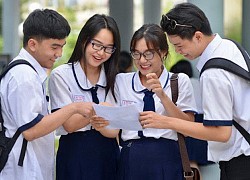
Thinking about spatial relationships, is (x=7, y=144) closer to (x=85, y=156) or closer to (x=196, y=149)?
(x=85, y=156)

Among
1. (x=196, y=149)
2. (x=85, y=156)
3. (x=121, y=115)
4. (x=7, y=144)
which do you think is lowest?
(x=196, y=149)

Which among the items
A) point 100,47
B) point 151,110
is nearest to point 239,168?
point 151,110

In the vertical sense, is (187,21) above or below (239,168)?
above

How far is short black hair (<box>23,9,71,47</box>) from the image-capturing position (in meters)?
3.70

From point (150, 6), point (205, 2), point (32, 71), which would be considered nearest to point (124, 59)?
point (205, 2)

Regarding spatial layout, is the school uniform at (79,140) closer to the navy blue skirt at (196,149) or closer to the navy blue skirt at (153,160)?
the navy blue skirt at (153,160)

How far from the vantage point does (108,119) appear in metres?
3.65

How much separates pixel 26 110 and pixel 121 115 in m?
0.53

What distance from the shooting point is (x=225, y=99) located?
10.8 feet

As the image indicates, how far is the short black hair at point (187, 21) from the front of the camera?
3.45 metres

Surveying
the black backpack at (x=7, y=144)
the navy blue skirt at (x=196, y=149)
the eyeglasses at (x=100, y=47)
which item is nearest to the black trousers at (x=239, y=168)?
the eyeglasses at (x=100, y=47)

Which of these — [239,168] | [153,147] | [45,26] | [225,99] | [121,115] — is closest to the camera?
[225,99]

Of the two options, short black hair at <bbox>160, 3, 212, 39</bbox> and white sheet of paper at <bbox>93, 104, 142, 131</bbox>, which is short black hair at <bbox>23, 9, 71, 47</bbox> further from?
short black hair at <bbox>160, 3, 212, 39</bbox>

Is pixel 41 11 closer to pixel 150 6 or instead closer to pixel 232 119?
pixel 232 119
